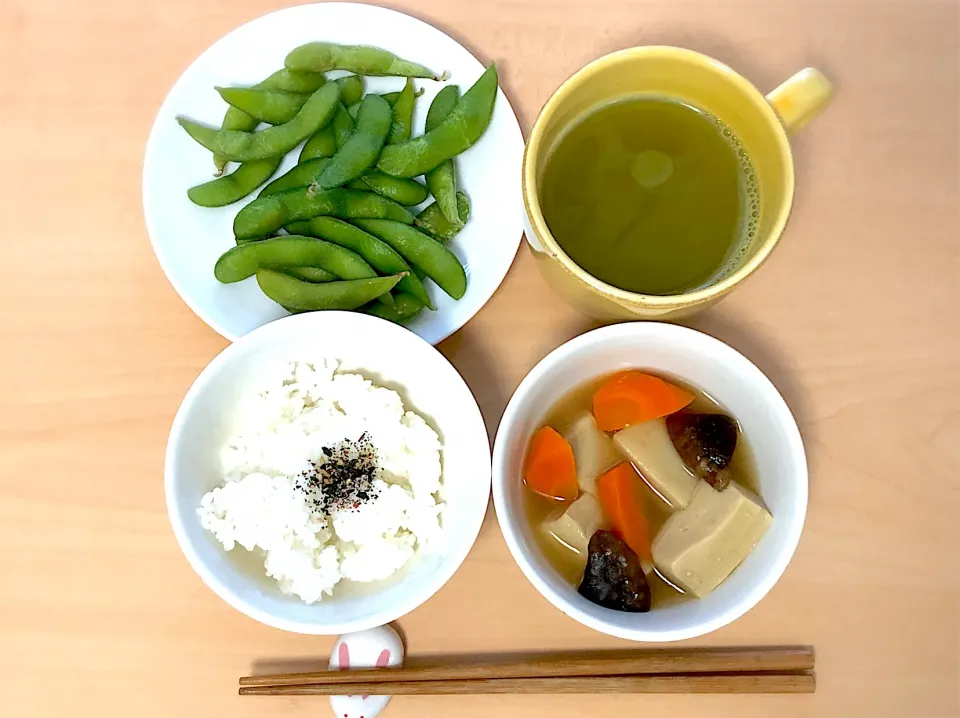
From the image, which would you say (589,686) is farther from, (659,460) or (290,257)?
(290,257)

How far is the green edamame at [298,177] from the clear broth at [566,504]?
43 centimetres

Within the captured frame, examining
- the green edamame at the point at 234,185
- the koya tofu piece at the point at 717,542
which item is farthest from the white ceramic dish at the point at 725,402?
the green edamame at the point at 234,185

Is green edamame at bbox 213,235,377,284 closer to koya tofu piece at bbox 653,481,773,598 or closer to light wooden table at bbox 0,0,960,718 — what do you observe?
light wooden table at bbox 0,0,960,718

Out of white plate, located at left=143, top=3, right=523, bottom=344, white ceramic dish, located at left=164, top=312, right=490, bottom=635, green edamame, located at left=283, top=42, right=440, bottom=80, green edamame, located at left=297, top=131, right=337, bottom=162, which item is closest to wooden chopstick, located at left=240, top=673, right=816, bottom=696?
white ceramic dish, located at left=164, top=312, right=490, bottom=635

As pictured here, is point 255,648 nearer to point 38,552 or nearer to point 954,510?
point 38,552

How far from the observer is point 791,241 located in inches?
42.8

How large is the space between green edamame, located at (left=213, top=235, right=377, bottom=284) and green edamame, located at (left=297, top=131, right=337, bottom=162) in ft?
0.41

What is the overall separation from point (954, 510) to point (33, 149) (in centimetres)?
131

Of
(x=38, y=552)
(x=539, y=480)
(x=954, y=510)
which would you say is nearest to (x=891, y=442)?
(x=954, y=510)

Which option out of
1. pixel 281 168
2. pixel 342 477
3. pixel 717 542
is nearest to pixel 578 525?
pixel 717 542

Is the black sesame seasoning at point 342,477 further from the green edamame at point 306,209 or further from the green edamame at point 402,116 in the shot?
the green edamame at point 402,116

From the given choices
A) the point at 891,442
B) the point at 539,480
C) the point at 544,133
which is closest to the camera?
the point at 544,133

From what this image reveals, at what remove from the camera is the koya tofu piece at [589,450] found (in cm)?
98

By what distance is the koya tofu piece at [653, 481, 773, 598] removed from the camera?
908 mm
